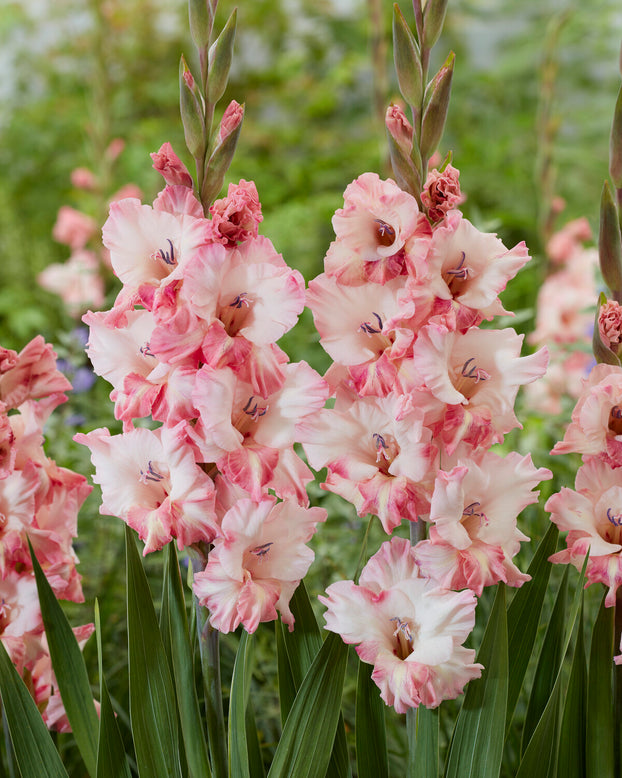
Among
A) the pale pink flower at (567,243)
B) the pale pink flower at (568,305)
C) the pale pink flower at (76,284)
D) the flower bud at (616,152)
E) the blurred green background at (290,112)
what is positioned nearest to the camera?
the flower bud at (616,152)

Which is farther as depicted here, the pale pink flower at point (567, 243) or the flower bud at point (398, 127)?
the pale pink flower at point (567, 243)

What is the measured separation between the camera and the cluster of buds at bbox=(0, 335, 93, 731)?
1.98 feet

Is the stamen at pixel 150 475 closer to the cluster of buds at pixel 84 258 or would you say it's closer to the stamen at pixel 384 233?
the stamen at pixel 384 233

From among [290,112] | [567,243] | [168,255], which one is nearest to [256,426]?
[168,255]

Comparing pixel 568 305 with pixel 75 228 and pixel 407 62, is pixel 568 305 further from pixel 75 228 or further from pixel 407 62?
pixel 75 228

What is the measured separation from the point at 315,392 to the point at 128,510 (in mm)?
146

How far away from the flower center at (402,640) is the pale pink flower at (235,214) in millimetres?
269

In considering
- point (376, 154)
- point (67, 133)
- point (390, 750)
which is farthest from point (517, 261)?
point (67, 133)

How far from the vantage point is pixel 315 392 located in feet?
1.64

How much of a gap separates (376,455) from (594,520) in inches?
7.1

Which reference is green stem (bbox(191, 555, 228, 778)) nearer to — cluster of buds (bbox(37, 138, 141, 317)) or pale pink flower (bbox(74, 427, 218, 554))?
pale pink flower (bbox(74, 427, 218, 554))

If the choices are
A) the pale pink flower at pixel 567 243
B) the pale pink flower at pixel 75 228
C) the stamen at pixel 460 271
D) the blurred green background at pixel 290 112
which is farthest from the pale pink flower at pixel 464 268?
the pale pink flower at pixel 75 228

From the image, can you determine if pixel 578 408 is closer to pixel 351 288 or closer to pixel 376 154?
pixel 351 288

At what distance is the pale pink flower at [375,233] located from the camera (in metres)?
0.49
